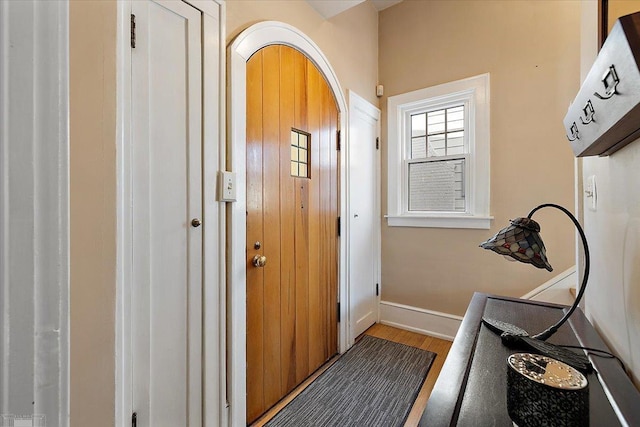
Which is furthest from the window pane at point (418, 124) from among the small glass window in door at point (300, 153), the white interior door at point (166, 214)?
the white interior door at point (166, 214)

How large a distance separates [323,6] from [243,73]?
0.95m

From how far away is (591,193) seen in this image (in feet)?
3.69

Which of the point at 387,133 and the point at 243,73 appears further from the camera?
the point at 387,133

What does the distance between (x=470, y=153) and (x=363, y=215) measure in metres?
1.04

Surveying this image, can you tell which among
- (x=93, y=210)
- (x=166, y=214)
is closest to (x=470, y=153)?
(x=166, y=214)

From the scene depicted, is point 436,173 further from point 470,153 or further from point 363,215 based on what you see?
point 363,215

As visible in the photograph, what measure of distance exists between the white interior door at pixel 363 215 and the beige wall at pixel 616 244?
58.9 inches

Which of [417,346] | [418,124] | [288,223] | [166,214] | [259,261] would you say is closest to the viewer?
[166,214]

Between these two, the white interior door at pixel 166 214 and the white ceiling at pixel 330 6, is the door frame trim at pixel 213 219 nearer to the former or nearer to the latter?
the white interior door at pixel 166 214

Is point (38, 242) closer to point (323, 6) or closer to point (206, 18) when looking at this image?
point (206, 18)

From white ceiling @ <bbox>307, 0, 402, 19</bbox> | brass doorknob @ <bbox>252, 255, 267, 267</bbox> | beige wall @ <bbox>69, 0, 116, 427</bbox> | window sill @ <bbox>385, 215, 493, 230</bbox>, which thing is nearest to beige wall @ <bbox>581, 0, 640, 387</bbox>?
window sill @ <bbox>385, 215, 493, 230</bbox>

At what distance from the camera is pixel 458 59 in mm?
2467

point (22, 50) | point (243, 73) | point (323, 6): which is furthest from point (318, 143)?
point (22, 50)

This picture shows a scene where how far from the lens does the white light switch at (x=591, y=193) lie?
1082mm
